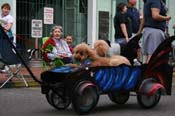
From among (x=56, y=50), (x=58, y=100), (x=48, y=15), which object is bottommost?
(x=58, y=100)

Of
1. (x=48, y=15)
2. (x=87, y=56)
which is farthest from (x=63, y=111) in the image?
(x=48, y=15)

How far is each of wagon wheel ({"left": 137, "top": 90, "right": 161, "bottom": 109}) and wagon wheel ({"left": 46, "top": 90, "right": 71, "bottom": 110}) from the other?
1045mm

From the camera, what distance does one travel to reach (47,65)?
11508mm

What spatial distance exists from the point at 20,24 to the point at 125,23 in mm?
6637

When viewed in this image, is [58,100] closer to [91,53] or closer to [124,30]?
[91,53]

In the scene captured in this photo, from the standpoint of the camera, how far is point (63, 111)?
786cm

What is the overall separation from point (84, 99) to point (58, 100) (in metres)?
0.57

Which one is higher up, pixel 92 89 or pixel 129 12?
pixel 129 12

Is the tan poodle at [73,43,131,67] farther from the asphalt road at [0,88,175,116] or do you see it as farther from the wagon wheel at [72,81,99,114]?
the asphalt road at [0,88,175,116]

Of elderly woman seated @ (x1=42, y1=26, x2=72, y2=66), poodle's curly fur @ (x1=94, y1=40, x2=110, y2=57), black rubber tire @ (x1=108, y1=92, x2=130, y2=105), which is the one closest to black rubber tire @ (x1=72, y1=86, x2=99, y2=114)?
poodle's curly fur @ (x1=94, y1=40, x2=110, y2=57)

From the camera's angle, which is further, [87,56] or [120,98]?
[120,98]

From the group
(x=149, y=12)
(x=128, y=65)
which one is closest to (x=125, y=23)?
(x=149, y=12)

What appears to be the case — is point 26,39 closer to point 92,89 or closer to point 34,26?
point 34,26

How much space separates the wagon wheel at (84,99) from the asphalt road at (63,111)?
16cm
